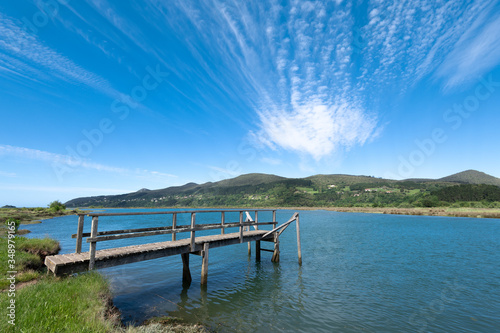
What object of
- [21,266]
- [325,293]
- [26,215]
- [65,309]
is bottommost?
[325,293]

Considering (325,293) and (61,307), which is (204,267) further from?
(61,307)

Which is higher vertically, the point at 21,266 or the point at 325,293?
the point at 21,266

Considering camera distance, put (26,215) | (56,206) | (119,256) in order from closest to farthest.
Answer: (119,256) < (26,215) < (56,206)

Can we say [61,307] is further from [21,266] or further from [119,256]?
[21,266]

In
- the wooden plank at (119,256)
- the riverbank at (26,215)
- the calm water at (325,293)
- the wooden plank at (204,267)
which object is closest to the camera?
the wooden plank at (119,256)

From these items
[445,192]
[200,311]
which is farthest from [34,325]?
[445,192]

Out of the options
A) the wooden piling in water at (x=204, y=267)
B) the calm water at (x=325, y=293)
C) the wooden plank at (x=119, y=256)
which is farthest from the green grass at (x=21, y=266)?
the wooden piling in water at (x=204, y=267)

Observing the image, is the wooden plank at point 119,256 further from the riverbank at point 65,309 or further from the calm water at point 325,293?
the calm water at point 325,293

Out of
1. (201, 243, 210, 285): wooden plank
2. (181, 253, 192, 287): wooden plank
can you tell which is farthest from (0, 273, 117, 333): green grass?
(201, 243, 210, 285): wooden plank

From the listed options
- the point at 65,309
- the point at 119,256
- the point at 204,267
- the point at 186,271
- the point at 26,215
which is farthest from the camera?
the point at 26,215

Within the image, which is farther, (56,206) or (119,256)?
(56,206)

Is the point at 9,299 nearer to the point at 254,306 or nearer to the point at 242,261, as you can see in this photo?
the point at 254,306

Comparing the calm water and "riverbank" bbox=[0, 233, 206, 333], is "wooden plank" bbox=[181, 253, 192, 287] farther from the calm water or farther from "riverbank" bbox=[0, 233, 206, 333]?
"riverbank" bbox=[0, 233, 206, 333]

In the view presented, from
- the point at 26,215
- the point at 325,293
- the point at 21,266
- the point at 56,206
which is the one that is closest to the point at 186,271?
the point at 325,293
